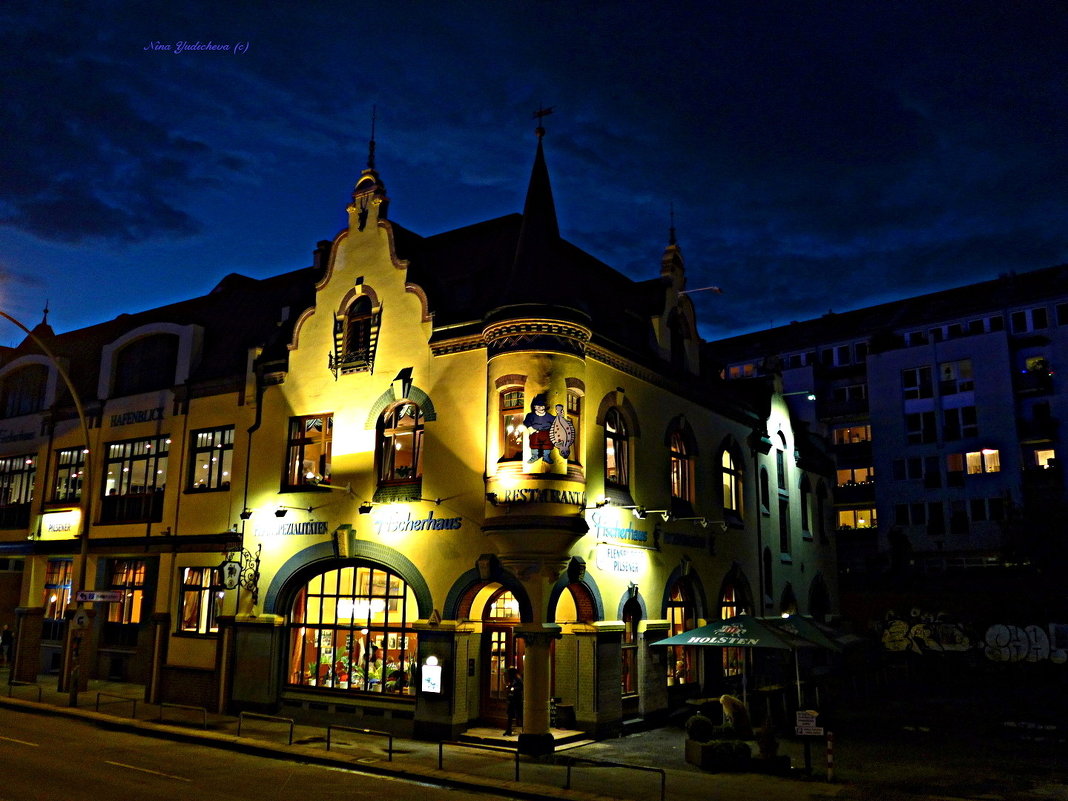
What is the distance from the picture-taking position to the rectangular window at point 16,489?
3628 centimetres

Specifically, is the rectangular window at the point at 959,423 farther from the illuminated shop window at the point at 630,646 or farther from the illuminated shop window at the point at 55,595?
the illuminated shop window at the point at 55,595

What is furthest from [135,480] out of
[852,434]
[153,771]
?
[852,434]

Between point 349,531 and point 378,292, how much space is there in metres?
6.89

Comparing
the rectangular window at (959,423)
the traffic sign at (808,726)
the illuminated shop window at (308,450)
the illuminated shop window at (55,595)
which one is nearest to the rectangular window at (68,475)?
the illuminated shop window at (55,595)

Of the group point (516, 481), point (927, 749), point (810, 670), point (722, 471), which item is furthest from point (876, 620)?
point (516, 481)

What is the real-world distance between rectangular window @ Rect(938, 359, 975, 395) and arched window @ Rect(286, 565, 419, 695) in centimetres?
4796

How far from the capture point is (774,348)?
253 feet

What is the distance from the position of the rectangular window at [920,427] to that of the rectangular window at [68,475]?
167 ft

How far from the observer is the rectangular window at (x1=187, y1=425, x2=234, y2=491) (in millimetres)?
29625

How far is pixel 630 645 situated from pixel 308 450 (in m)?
11.1

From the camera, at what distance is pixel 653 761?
67.0ft

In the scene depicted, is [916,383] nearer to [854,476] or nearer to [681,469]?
[854,476]

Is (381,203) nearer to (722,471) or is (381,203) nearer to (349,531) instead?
(349,531)

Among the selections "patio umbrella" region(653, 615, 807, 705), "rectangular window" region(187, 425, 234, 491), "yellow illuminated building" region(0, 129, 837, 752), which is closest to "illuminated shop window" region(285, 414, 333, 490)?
"yellow illuminated building" region(0, 129, 837, 752)
